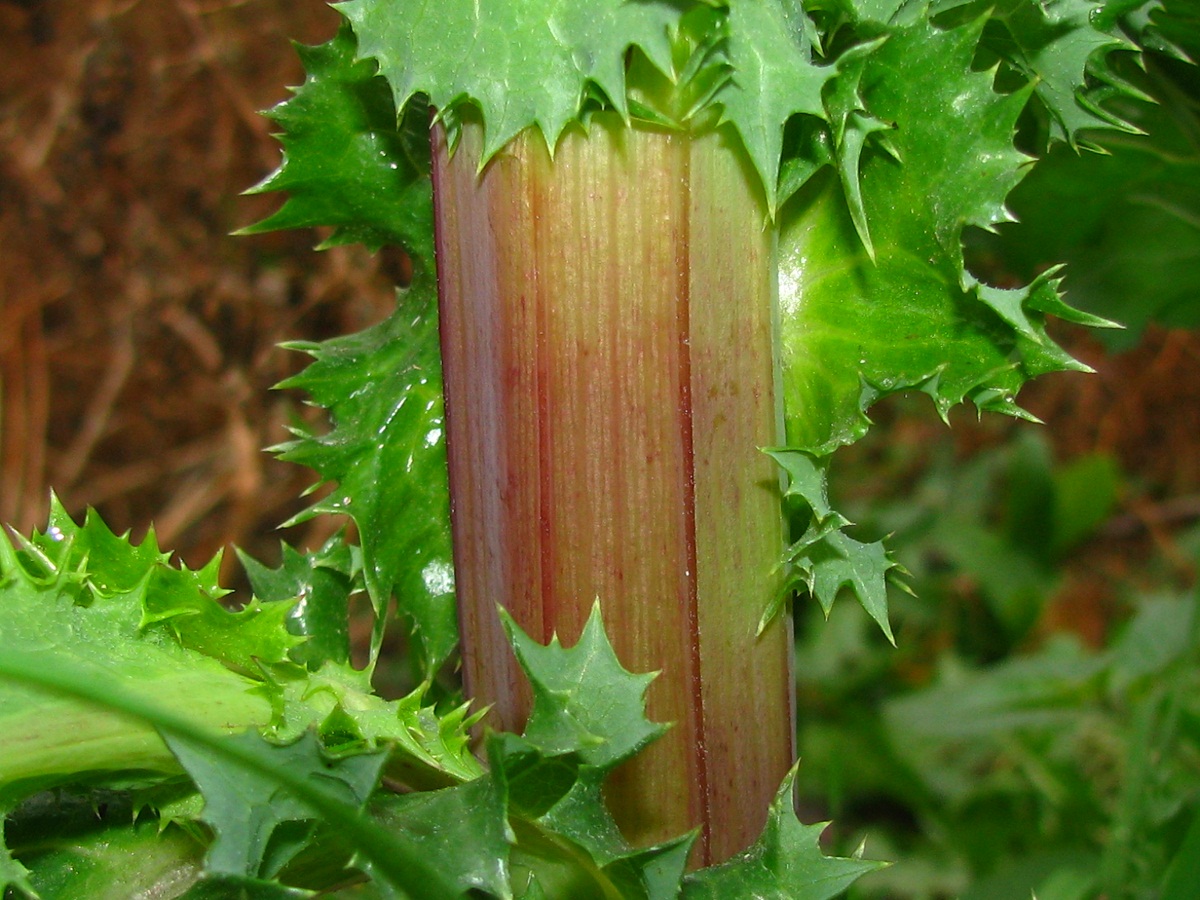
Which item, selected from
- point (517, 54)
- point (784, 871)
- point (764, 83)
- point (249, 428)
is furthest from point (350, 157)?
point (249, 428)

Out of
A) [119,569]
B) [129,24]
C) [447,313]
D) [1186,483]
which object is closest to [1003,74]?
[447,313]

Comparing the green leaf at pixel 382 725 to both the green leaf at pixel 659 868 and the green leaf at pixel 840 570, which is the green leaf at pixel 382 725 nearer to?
the green leaf at pixel 659 868

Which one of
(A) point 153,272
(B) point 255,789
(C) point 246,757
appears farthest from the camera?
(A) point 153,272

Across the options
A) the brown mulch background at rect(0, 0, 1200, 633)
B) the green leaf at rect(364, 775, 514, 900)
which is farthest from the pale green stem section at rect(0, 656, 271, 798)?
the brown mulch background at rect(0, 0, 1200, 633)

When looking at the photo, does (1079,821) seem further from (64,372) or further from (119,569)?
(64,372)

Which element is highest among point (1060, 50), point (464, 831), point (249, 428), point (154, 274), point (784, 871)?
point (1060, 50)

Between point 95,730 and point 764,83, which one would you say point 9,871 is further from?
point 764,83
